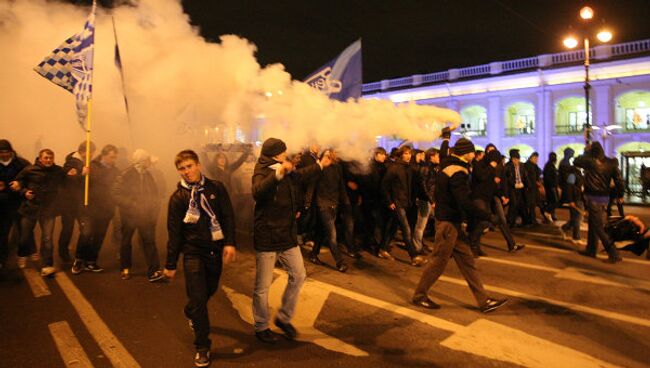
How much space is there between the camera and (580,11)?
1215 cm

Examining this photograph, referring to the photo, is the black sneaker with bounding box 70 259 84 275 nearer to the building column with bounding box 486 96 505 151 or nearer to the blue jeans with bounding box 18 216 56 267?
the blue jeans with bounding box 18 216 56 267

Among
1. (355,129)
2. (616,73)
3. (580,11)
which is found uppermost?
(616,73)

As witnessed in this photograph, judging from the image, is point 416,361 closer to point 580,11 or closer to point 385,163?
point 385,163

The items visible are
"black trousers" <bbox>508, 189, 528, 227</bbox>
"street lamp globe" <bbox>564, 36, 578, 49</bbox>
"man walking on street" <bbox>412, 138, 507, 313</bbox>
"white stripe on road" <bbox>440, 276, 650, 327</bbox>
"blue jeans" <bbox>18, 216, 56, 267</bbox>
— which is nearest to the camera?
"white stripe on road" <bbox>440, 276, 650, 327</bbox>

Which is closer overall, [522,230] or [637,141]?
[522,230]

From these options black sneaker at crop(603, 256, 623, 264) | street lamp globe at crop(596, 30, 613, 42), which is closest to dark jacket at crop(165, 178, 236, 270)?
black sneaker at crop(603, 256, 623, 264)

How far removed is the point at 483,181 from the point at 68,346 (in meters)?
6.56

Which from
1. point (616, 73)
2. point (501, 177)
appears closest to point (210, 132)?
point (501, 177)

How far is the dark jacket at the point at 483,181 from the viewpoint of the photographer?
7.75 metres

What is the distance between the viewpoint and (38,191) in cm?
630

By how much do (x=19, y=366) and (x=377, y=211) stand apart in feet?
19.0

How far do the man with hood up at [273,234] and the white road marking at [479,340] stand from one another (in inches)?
15.0

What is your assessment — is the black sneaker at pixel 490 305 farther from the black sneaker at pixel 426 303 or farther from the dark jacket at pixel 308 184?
the dark jacket at pixel 308 184

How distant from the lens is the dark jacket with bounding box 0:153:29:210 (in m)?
6.37
